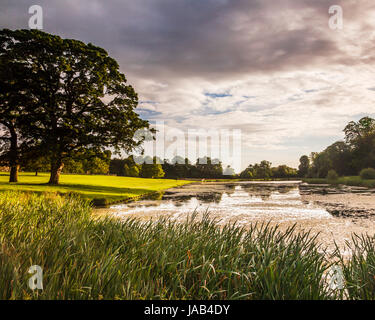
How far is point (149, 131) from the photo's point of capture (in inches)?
1152

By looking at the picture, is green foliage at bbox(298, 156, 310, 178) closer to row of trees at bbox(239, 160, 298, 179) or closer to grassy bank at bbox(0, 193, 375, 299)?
row of trees at bbox(239, 160, 298, 179)

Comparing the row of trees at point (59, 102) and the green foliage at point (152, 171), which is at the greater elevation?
the row of trees at point (59, 102)

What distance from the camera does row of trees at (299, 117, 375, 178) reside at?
62044 mm

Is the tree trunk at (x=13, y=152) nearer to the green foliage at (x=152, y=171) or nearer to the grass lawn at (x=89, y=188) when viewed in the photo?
the grass lawn at (x=89, y=188)

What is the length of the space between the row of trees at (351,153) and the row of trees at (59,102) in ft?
188

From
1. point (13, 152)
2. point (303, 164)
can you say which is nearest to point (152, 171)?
point (13, 152)

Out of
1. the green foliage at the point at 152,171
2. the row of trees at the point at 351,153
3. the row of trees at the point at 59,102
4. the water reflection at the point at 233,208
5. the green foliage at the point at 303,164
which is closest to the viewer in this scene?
the water reflection at the point at 233,208

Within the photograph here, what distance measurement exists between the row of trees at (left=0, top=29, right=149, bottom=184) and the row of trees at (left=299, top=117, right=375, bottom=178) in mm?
57300

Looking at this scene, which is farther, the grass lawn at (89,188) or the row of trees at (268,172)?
the row of trees at (268,172)

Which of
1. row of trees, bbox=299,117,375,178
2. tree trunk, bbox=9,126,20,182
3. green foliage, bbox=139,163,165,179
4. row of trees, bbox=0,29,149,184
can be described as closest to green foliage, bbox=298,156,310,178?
row of trees, bbox=299,117,375,178

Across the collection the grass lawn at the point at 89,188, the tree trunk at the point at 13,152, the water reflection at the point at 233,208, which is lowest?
the water reflection at the point at 233,208

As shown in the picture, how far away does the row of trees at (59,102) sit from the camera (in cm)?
2366

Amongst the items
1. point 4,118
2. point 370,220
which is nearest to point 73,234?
point 370,220

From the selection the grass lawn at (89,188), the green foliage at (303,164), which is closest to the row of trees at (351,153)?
the green foliage at (303,164)
